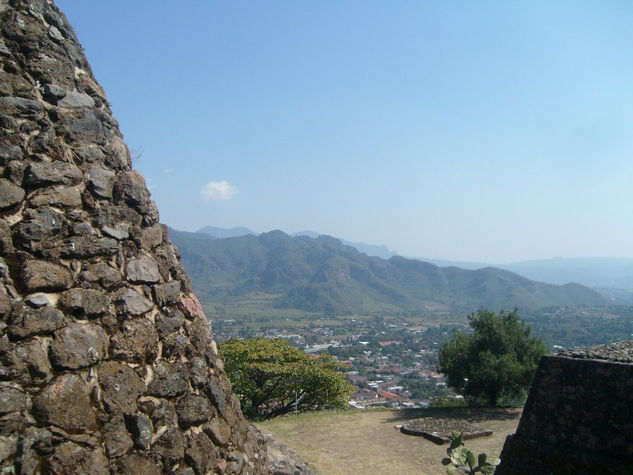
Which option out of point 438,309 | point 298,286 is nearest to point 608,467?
point 438,309

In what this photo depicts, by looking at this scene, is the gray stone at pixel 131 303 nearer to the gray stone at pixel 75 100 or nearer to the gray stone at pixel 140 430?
the gray stone at pixel 140 430

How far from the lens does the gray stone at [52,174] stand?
338 centimetres

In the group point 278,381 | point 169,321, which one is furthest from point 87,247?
point 278,381

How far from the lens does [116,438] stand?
118 inches

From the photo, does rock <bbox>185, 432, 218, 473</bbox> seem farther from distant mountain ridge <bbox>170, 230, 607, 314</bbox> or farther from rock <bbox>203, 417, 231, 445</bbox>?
distant mountain ridge <bbox>170, 230, 607, 314</bbox>

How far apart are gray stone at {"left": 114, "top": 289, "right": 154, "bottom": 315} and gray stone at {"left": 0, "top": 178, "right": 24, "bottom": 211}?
3.11 feet

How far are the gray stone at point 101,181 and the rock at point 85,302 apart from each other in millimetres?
863

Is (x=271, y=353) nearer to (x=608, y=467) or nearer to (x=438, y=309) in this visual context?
(x=608, y=467)

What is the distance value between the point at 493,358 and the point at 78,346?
66.1ft

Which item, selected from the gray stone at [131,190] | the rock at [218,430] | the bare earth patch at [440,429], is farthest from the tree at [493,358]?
Result: the gray stone at [131,190]

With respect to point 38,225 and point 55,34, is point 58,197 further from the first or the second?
point 55,34

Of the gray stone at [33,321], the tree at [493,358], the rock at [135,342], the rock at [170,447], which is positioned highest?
the gray stone at [33,321]

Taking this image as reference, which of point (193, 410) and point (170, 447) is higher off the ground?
point (193, 410)

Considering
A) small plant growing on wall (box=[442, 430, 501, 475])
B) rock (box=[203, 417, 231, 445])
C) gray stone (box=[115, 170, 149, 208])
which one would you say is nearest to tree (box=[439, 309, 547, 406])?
small plant growing on wall (box=[442, 430, 501, 475])
